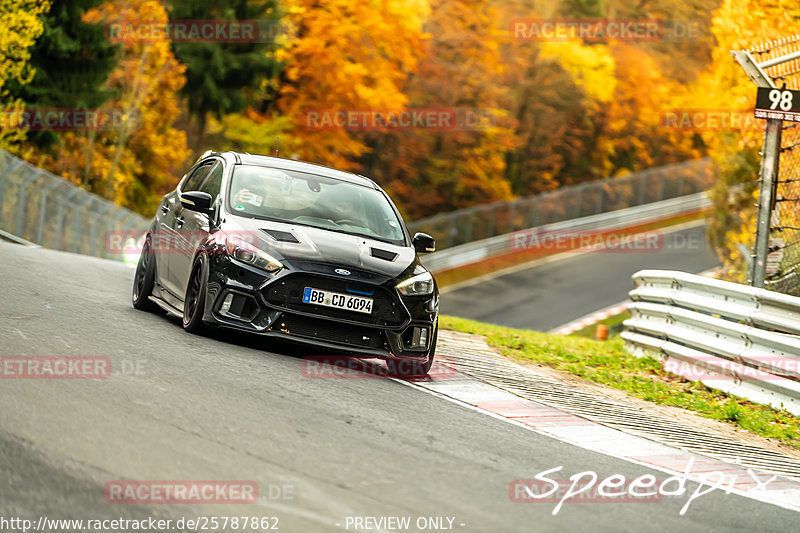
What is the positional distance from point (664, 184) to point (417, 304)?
172ft

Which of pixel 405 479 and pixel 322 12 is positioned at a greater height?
pixel 322 12

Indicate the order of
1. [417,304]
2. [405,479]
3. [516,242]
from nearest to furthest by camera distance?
[405,479] → [417,304] → [516,242]

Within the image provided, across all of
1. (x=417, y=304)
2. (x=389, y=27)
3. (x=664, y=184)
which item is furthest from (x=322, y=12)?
(x=417, y=304)

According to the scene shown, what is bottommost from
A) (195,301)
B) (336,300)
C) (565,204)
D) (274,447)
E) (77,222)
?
(77,222)

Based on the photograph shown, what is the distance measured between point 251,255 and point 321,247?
60 cm

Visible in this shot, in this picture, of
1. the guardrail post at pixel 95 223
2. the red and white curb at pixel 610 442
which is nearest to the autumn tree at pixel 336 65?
the guardrail post at pixel 95 223

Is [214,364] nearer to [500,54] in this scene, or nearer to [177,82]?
[177,82]

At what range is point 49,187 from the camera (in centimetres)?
2641

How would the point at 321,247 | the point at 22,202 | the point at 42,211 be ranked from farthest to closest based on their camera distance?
the point at 42,211, the point at 22,202, the point at 321,247

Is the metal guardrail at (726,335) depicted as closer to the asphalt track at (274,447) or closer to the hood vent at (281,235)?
the asphalt track at (274,447)

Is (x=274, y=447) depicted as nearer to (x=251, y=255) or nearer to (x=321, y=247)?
(x=251, y=255)
